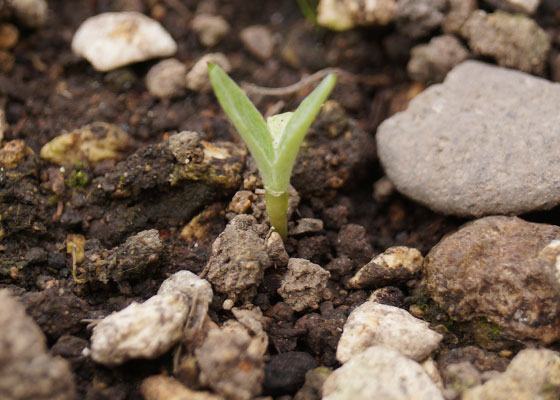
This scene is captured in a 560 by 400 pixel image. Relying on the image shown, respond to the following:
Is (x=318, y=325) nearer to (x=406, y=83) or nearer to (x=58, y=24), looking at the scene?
(x=406, y=83)

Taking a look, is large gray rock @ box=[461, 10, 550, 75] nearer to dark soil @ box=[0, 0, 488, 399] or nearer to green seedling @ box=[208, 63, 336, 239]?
dark soil @ box=[0, 0, 488, 399]

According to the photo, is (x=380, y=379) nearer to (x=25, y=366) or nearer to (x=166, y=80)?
(x=25, y=366)

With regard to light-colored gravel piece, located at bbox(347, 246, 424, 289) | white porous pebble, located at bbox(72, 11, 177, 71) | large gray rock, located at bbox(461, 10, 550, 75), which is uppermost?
large gray rock, located at bbox(461, 10, 550, 75)

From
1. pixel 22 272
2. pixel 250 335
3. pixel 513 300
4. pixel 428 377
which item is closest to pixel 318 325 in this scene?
pixel 250 335

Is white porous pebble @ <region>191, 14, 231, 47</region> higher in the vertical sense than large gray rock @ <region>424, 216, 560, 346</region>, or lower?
higher

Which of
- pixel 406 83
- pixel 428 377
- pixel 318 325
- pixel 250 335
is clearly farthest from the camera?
pixel 406 83

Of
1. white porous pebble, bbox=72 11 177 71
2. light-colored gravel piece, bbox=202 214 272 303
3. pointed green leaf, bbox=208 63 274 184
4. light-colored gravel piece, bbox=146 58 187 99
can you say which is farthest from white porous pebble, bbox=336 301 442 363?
white porous pebble, bbox=72 11 177 71

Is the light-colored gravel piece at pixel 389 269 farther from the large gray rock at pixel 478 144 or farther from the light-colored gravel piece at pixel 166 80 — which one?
the light-colored gravel piece at pixel 166 80
